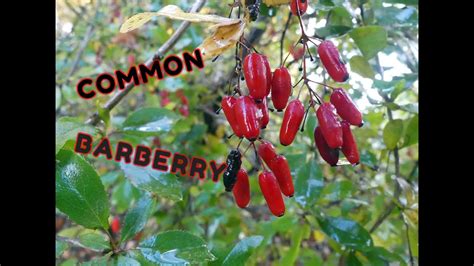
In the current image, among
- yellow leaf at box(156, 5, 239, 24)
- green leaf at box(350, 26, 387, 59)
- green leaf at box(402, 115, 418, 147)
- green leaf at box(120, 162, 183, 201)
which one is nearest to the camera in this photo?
yellow leaf at box(156, 5, 239, 24)

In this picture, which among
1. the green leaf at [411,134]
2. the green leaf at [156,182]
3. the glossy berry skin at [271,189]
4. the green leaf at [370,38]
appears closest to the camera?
the glossy berry skin at [271,189]

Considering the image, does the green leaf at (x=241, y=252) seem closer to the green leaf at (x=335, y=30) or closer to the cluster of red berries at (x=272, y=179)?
the cluster of red berries at (x=272, y=179)

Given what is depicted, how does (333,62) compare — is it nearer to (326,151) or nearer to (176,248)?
(326,151)

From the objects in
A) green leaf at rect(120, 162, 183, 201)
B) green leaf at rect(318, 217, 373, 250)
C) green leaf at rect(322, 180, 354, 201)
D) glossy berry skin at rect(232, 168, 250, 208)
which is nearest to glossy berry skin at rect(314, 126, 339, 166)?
glossy berry skin at rect(232, 168, 250, 208)

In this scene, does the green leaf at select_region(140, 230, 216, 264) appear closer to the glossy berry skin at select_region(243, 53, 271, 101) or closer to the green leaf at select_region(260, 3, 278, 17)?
the glossy berry skin at select_region(243, 53, 271, 101)

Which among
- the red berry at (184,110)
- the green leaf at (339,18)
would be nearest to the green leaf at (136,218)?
the green leaf at (339,18)
